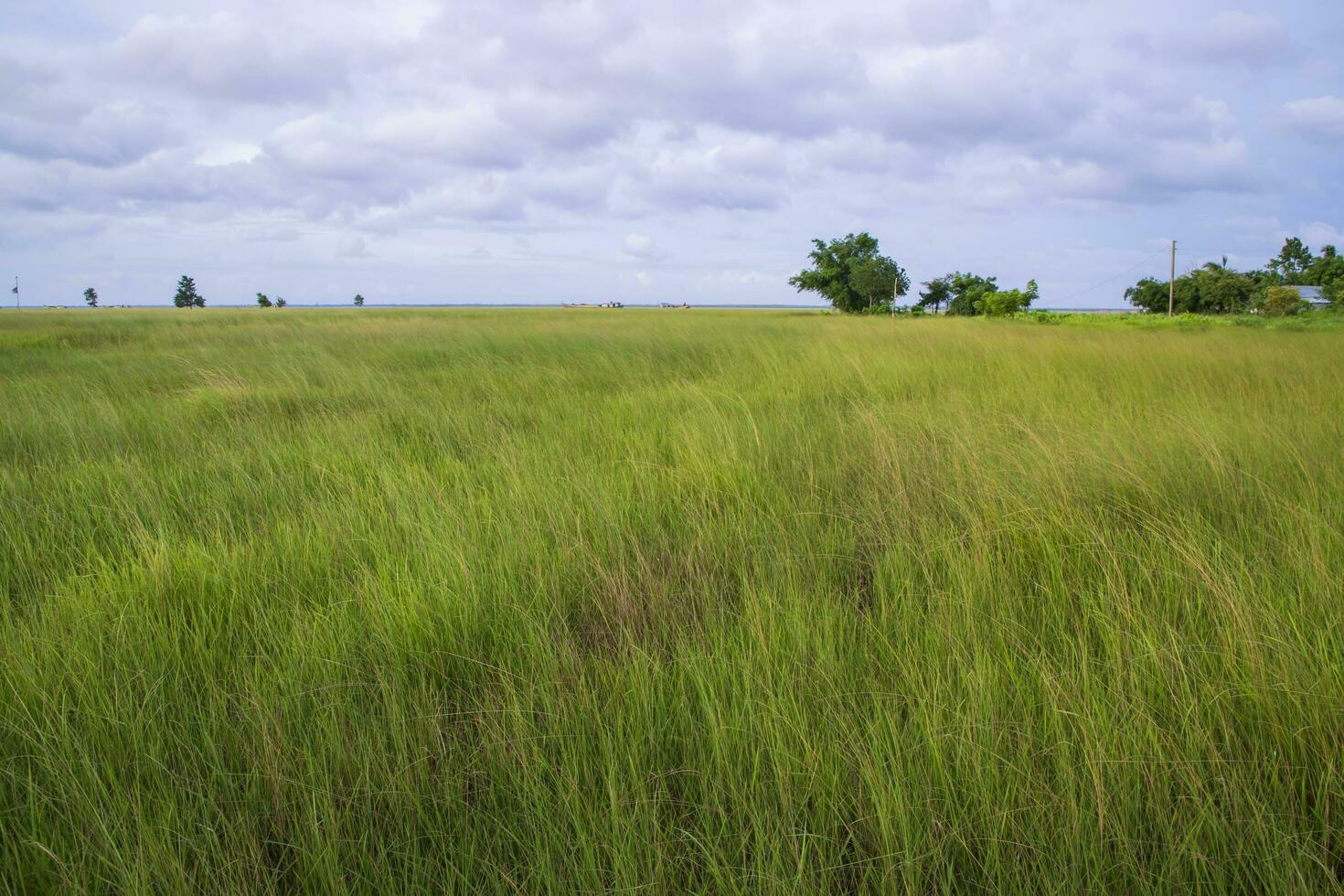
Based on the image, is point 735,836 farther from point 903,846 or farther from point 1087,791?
point 1087,791

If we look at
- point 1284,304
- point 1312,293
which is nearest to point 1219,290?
point 1312,293

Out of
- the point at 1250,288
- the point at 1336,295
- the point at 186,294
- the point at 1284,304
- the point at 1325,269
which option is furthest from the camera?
the point at 186,294

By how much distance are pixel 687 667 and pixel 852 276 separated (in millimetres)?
50837

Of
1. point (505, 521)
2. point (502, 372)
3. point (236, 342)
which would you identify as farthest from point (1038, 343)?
point (236, 342)

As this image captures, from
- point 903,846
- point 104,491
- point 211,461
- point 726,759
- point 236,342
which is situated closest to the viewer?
point 903,846

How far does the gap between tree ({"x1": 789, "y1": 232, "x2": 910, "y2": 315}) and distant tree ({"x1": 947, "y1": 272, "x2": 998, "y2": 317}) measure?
296 inches

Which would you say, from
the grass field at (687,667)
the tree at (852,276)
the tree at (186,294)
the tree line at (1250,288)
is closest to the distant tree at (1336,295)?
the tree line at (1250,288)

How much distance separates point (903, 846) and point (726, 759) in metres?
0.33

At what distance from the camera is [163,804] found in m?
1.14

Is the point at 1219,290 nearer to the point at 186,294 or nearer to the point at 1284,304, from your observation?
the point at 1284,304

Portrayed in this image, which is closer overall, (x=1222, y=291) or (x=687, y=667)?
(x=687, y=667)

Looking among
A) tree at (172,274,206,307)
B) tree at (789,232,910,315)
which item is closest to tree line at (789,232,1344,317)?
tree at (789,232,910,315)

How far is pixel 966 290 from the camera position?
55.9 metres

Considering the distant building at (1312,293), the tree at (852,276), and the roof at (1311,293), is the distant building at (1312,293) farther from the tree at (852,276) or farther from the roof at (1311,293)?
the tree at (852,276)
